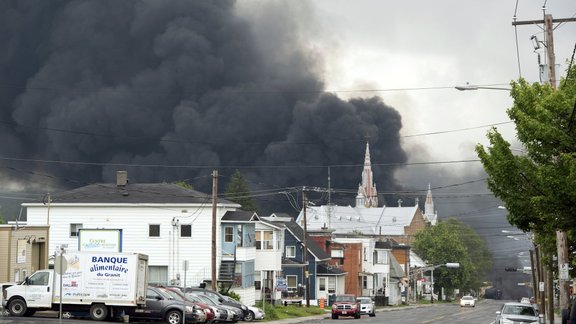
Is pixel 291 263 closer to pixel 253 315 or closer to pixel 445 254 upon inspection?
pixel 253 315

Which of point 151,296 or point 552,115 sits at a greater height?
point 552,115

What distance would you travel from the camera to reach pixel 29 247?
58531 millimetres

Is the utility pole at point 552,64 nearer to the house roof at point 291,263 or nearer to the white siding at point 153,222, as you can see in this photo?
the white siding at point 153,222

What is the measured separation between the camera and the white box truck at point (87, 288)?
40.0 meters

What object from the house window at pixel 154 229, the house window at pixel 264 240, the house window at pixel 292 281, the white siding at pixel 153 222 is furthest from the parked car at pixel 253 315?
the house window at pixel 292 281

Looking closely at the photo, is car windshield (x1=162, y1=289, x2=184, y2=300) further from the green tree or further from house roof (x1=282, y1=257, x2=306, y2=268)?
the green tree

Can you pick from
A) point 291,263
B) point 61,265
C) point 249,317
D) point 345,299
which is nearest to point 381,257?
point 291,263

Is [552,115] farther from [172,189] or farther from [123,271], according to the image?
[172,189]

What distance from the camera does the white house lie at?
2665 inches

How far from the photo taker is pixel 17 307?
40.2 metres

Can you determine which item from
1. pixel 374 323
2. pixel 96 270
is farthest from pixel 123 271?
pixel 374 323

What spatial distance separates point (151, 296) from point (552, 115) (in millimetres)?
22346

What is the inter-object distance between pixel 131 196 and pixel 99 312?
1160 inches

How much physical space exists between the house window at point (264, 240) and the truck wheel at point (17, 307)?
3796cm
